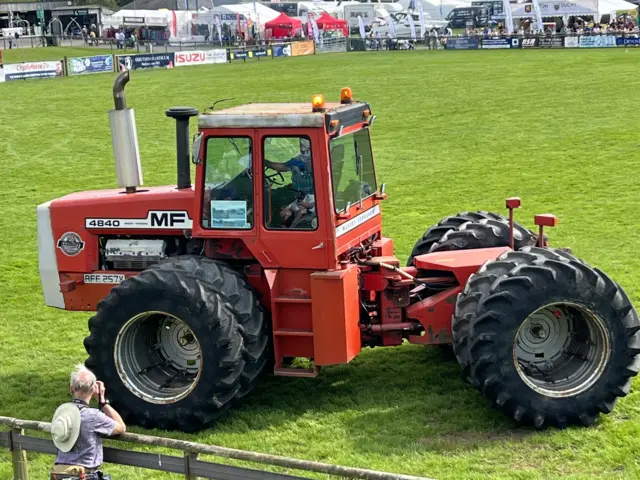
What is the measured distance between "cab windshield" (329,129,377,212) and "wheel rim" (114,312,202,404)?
1.75 metres

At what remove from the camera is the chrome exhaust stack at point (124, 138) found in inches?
356

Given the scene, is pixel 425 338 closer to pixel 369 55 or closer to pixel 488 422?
pixel 488 422

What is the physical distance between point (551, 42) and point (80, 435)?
52866mm

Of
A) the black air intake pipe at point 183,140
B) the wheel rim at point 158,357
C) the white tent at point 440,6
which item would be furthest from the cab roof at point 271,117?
the white tent at point 440,6

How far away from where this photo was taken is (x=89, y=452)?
21.2 feet

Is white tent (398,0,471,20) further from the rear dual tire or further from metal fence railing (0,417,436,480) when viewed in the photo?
metal fence railing (0,417,436,480)

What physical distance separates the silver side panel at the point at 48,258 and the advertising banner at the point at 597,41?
48705 millimetres

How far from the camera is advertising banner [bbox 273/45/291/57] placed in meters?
61.9

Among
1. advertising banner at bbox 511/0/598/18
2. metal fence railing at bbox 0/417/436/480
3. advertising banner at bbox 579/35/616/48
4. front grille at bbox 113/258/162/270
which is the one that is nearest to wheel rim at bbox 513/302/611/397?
metal fence railing at bbox 0/417/436/480

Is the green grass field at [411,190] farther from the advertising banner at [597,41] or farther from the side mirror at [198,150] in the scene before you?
the advertising banner at [597,41]

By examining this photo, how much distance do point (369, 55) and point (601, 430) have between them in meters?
51.6

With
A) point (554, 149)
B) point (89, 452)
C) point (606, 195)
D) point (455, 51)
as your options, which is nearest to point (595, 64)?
point (455, 51)

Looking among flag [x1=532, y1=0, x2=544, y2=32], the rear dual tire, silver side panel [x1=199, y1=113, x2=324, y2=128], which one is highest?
flag [x1=532, y1=0, x2=544, y2=32]

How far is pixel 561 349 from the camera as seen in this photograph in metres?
8.37
